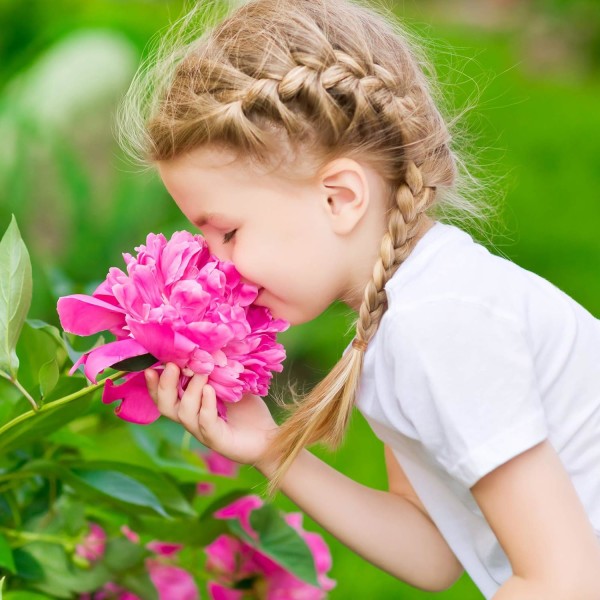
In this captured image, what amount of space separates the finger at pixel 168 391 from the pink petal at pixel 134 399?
0.02 meters

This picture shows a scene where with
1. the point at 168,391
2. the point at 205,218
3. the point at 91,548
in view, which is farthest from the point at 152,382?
the point at 91,548

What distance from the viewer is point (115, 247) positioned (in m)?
3.12

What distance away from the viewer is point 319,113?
4.93ft

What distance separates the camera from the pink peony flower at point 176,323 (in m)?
1.41

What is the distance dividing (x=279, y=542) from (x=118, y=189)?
1636mm

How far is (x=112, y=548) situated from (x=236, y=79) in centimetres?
77

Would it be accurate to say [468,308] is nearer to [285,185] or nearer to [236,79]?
[285,185]

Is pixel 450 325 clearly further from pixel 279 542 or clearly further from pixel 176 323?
pixel 279 542

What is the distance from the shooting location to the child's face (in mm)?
1534

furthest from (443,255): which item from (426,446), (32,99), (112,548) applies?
(32,99)

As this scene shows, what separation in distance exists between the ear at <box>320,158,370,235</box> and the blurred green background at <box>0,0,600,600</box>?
31cm

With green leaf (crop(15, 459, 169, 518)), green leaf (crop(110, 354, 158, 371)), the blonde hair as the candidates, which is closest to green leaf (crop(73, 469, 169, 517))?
green leaf (crop(15, 459, 169, 518))

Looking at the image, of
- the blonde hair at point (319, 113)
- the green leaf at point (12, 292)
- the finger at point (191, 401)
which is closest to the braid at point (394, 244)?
the blonde hair at point (319, 113)

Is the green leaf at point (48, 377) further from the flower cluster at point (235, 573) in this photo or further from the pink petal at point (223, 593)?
the pink petal at point (223, 593)
